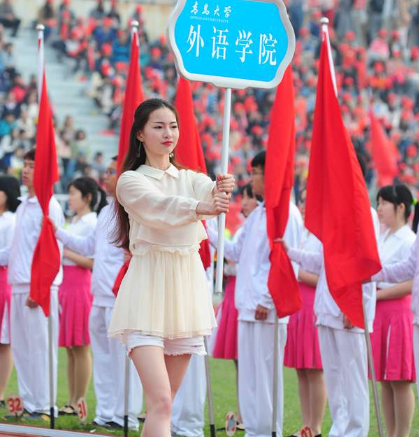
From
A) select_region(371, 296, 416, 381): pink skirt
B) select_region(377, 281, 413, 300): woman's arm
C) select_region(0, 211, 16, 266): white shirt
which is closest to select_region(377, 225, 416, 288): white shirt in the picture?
select_region(377, 281, 413, 300): woman's arm

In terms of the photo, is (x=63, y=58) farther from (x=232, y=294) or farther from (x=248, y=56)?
(x=248, y=56)

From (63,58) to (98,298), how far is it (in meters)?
15.7

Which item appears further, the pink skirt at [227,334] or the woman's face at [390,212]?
the pink skirt at [227,334]

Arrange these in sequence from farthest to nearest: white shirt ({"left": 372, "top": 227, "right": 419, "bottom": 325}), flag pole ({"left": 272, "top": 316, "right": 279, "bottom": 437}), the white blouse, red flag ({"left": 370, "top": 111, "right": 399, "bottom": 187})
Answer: red flag ({"left": 370, "top": 111, "right": 399, "bottom": 187}), flag pole ({"left": 272, "top": 316, "right": 279, "bottom": 437}), white shirt ({"left": 372, "top": 227, "right": 419, "bottom": 325}), the white blouse

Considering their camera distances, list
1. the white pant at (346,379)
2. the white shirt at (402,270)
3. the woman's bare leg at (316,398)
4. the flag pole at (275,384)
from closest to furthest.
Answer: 1. the white shirt at (402,270)
2. the white pant at (346,379)
3. the flag pole at (275,384)
4. the woman's bare leg at (316,398)

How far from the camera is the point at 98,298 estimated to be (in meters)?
8.16

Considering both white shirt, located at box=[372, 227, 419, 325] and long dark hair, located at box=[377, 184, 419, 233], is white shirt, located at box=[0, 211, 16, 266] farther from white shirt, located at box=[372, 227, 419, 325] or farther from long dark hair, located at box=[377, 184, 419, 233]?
white shirt, located at box=[372, 227, 419, 325]

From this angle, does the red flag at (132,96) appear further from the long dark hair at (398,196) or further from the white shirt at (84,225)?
the long dark hair at (398,196)

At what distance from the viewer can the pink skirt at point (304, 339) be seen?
303 inches

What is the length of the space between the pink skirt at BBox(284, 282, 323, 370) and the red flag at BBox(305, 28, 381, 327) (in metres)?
1.25

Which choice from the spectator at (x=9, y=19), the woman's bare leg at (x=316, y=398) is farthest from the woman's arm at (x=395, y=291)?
the spectator at (x=9, y=19)

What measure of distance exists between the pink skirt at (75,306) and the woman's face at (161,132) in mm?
3912

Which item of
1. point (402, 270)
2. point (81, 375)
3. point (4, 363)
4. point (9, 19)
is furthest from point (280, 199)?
point (9, 19)

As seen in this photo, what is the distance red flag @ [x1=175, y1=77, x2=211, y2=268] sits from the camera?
7.57 m
